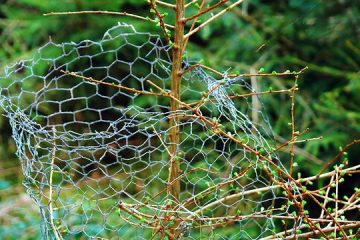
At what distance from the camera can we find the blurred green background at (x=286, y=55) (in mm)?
2461

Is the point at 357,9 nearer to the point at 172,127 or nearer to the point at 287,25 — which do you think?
the point at 287,25

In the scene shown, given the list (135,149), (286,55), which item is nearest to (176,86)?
(135,149)

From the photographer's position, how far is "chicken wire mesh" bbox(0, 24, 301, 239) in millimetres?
1082

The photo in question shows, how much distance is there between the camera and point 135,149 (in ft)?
3.66

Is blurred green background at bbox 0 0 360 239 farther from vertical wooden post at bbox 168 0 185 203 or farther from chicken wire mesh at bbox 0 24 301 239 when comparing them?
vertical wooden post at bbox 168 0 185 203

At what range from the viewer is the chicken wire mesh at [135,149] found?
1.08 m

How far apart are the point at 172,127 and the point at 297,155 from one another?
4.64 ft

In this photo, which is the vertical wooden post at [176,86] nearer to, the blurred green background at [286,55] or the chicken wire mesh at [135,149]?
the chicken wire mesh at [135,149]

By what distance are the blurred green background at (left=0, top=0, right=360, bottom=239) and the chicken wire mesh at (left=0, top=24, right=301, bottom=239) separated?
0.13 metres

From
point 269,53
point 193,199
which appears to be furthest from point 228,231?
point 193,199

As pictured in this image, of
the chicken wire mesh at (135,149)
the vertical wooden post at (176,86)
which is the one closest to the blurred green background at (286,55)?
the chicken wire mesh at (135,149)

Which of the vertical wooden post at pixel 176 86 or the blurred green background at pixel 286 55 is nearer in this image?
the vertical wooden post at pixel 176 86

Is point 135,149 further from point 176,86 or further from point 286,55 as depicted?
point 286,55

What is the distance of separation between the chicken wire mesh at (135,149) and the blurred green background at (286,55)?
0.13 m
